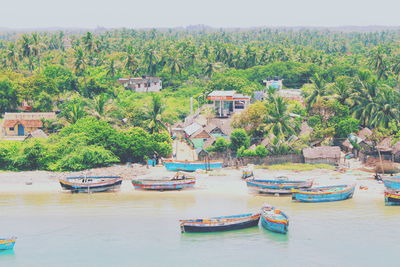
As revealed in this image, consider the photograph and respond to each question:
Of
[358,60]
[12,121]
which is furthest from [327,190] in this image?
[358,60]

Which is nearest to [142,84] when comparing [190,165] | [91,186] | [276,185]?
[190,165]

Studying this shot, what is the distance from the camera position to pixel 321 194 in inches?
1569

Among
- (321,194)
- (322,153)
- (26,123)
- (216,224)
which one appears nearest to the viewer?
(216,224)

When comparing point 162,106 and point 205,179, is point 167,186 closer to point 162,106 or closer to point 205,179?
point 205,179

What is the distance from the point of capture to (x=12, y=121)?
208ft

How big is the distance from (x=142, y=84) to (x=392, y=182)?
176ft

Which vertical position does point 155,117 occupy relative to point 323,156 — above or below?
above

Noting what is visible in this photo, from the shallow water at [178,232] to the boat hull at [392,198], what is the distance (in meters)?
0.48

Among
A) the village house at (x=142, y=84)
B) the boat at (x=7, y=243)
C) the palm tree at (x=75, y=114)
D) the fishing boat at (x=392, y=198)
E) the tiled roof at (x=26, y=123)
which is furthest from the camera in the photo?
the village house at (x=142, y=84)

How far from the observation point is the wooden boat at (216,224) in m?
34.1

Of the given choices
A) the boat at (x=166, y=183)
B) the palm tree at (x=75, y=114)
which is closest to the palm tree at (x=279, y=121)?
the boat at (x=166, y=183)

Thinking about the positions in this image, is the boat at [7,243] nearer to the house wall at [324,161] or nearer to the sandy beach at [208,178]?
the sandy beach at [208,178]

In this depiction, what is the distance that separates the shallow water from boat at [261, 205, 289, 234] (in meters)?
0.42

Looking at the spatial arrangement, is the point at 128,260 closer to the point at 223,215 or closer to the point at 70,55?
the point at 223,215
